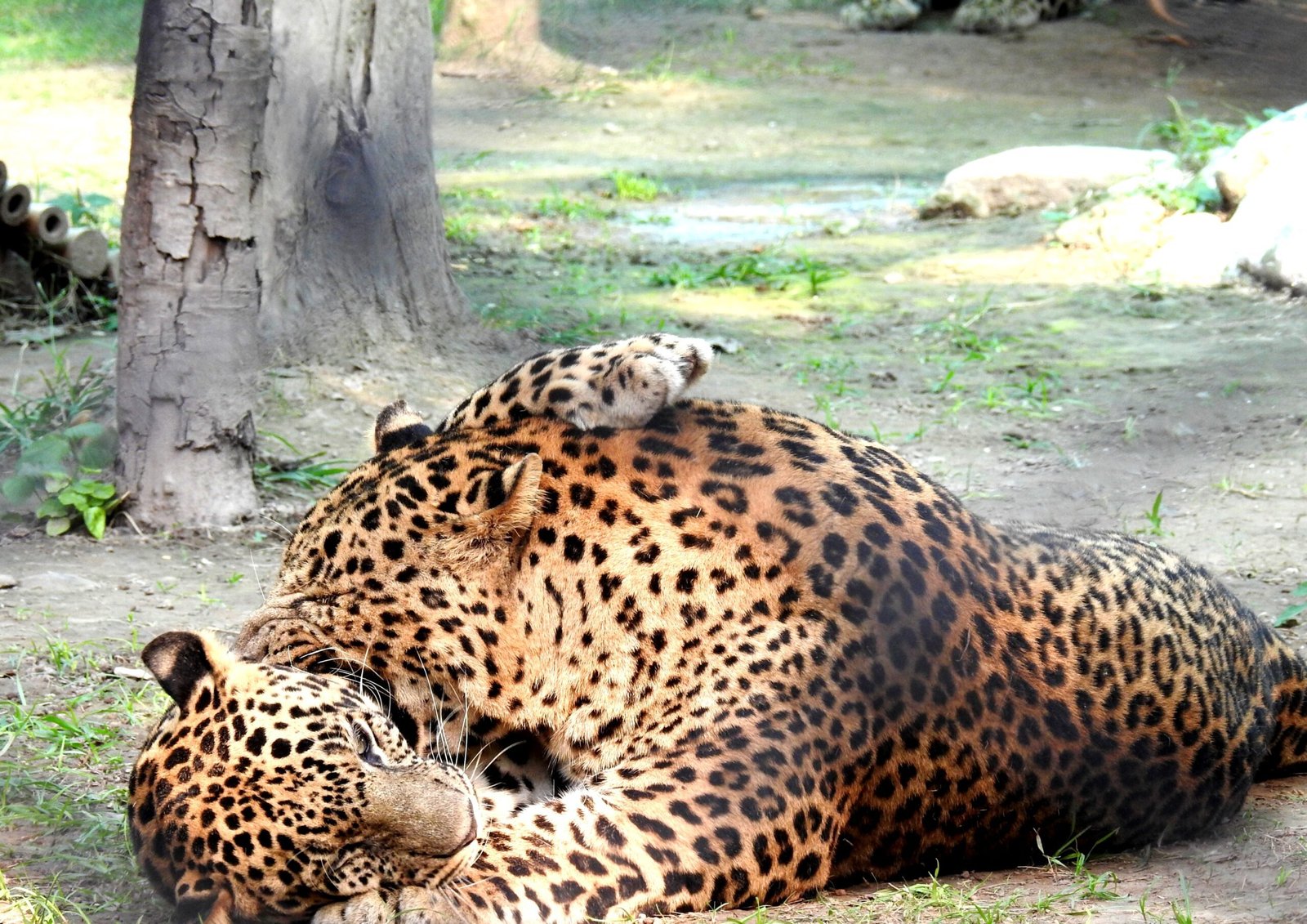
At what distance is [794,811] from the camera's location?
332cm

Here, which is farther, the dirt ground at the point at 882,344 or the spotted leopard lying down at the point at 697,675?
the dirt ground at the point at 882,344

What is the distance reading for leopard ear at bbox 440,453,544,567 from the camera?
11.0 ft

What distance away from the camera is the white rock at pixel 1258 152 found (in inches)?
390

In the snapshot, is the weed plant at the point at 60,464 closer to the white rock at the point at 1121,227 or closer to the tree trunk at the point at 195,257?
the tree trunk at the point at 195,257

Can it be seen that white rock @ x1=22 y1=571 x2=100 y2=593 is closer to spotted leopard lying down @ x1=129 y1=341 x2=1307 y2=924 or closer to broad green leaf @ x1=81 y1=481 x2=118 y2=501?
broad green leaf @ x1=81 y1=481 x2=118 y2=501

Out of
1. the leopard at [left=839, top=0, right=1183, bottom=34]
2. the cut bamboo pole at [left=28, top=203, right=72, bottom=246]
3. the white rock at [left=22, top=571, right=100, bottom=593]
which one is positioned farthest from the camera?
the leopard at [left=839, top=0, right=1183, bottom=34]

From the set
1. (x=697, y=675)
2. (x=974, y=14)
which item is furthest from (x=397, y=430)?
(x=974, y=14)

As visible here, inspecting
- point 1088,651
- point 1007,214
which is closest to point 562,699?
point 1088,651

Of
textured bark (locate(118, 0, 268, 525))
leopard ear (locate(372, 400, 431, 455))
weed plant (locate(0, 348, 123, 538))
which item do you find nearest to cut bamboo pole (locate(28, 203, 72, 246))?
weed plant (locate(0, 348, 123, 538))

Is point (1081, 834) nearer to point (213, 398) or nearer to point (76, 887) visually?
point (76, 887)

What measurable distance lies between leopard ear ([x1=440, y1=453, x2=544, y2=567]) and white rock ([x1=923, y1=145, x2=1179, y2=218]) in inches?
368

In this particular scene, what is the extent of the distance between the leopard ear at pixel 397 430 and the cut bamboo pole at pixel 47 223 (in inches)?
205

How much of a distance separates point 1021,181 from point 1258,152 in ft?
7.60

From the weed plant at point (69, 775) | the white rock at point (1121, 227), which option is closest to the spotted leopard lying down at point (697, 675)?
the weed plant at point (69, 775)
